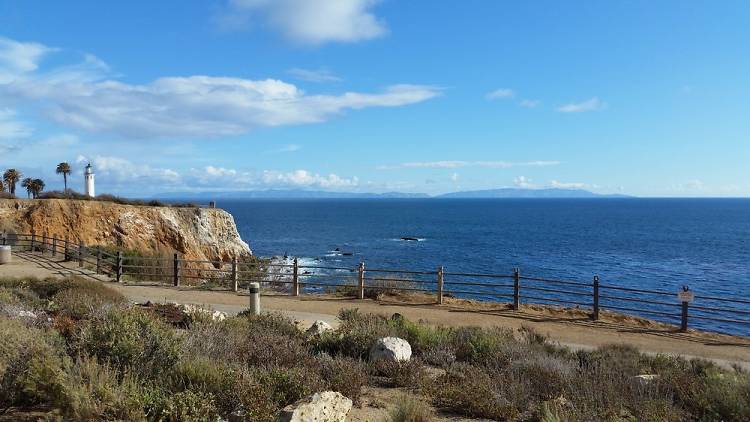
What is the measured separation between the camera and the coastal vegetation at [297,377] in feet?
17.6

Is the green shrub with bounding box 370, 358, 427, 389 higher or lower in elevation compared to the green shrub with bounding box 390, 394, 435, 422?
lower

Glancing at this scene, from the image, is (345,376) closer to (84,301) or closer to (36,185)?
(84,301)

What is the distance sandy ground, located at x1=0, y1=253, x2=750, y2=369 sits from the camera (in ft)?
38.9

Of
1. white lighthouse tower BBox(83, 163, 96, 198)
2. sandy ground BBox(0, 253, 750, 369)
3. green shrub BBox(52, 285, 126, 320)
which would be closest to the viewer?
green shrub BBox(52, 285, 126, 320)

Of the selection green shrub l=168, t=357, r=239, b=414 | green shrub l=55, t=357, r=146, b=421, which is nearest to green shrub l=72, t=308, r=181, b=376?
green shrub l=168, t=357, r=239, b=414

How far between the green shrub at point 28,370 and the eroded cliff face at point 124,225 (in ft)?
89.5

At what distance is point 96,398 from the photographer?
527cm

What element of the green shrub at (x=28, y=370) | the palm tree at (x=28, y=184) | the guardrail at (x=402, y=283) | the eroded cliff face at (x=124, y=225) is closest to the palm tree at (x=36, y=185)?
the palm tree at (x=28, y=184)

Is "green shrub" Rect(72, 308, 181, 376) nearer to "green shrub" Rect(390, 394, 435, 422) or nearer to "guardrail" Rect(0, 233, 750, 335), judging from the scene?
"green shrub" Rect(390, 394, 435, 422)

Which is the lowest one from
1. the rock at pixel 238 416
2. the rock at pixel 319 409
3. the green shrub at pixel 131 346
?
the rock at pixel 238 416

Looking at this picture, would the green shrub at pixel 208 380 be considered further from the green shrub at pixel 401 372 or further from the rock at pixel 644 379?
the rock at pixel 644 379

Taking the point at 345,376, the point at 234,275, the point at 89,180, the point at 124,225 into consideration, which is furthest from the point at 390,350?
the point at 89,180

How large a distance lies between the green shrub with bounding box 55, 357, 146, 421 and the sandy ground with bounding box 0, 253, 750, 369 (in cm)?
747

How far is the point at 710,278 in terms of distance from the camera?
38469mm
